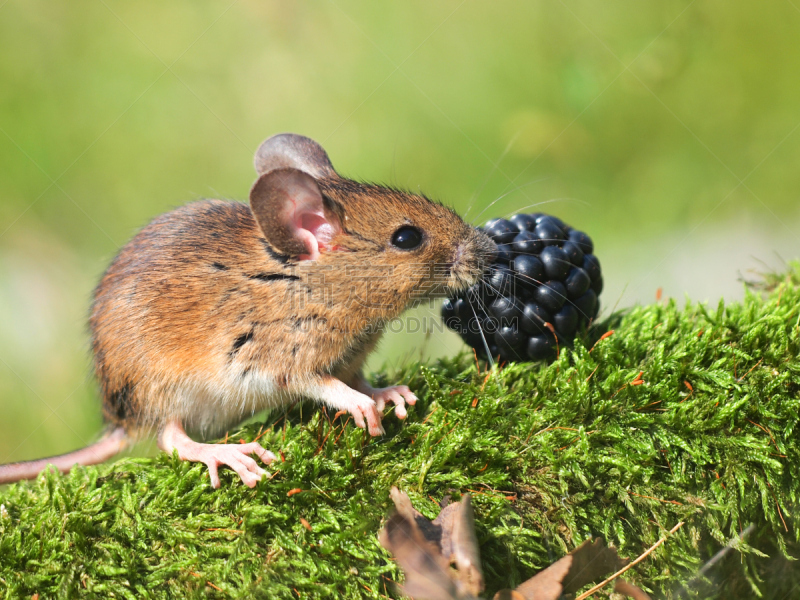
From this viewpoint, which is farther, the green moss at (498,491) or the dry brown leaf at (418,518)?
the green moss at (498,491)

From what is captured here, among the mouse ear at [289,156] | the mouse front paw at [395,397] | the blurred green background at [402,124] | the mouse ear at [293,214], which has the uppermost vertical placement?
the blurred green background at [402,124]

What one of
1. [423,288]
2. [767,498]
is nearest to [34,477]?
[423,288]

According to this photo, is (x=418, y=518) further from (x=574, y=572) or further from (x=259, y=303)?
(x=259, y=303)

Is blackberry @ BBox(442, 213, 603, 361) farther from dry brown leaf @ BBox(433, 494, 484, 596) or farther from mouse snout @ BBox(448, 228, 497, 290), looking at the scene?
dry brown leaf @ BBox(433, 494, 484, 596)

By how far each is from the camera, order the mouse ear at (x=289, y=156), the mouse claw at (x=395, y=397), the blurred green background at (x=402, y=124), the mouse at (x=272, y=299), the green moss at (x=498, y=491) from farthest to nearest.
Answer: the blurred green background at (x=402, y=124) → the mouse ear at (x=289, y=156) → the mouse at (x=272, y=299) → the mouse claw at (x=395, y=397) → the green moss at (x=498, y=491)

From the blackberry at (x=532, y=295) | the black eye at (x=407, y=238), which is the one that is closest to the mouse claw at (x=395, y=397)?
the blackberry at (x=532, y=295)

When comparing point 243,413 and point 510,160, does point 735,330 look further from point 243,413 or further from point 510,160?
point 510,160

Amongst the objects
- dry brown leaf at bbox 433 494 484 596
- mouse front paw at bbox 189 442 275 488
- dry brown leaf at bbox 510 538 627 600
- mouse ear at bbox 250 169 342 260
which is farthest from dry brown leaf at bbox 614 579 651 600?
mouse ear at bbox 250 169 342 260

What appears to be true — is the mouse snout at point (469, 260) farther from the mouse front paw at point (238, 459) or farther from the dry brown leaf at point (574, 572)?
the dry brown leaf at point (574, 572)
